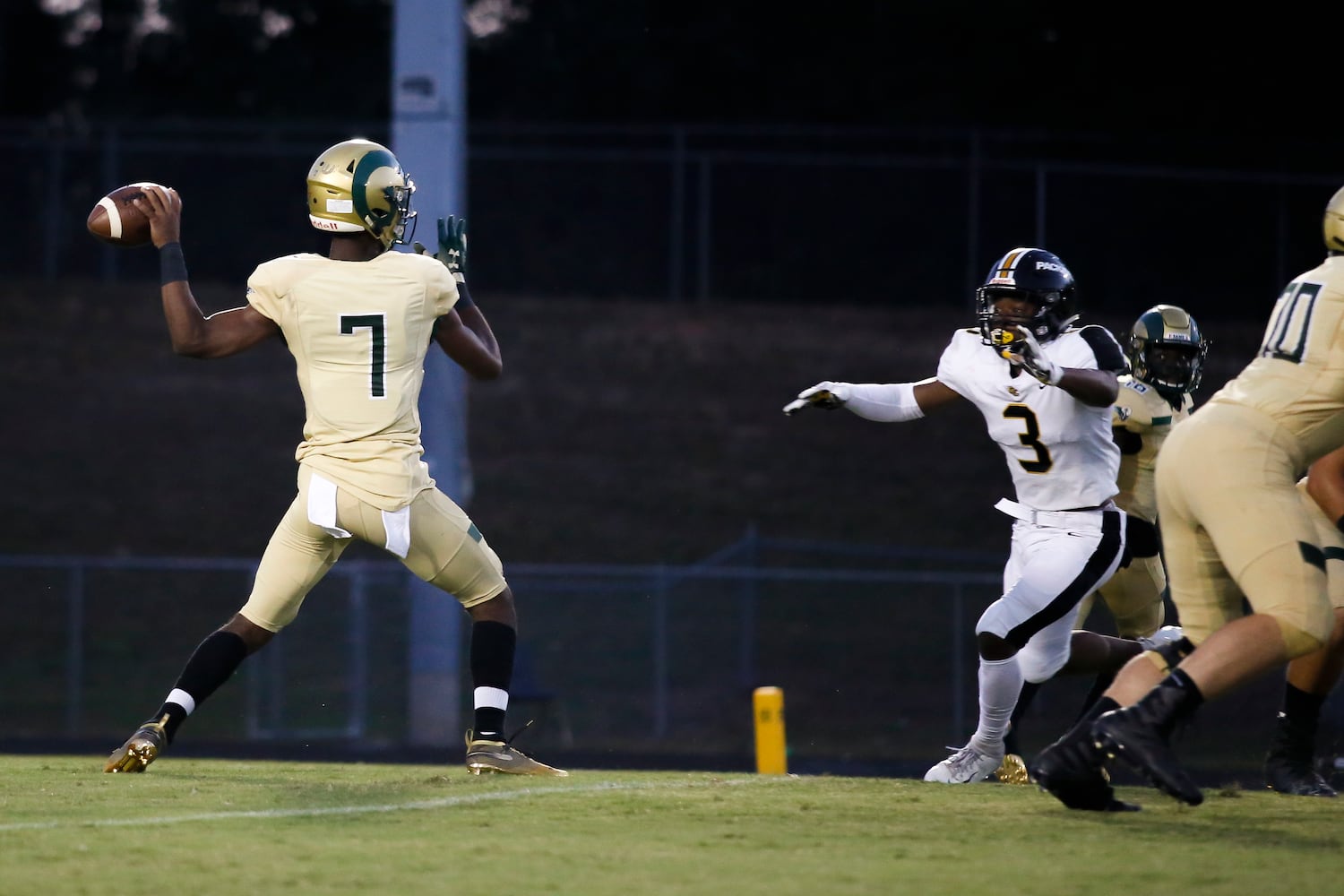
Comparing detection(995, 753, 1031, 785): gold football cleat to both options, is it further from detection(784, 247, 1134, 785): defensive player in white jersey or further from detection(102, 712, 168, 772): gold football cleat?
detection(102, 712, 168, 772): gold football cleat

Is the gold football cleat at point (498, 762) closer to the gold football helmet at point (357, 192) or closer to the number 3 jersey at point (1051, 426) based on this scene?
the gold football helmet at point (357, 192)

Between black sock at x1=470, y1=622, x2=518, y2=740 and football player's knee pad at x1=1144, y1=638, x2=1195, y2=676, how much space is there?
6.98 feet

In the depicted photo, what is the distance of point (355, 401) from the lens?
19.7 ft

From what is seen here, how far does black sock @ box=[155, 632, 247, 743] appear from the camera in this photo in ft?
20.1

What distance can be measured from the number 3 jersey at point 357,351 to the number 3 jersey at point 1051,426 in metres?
2.08

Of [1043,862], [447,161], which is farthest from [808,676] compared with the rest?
[1043,862]

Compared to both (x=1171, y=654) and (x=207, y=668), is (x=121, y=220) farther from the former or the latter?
(x=1171, y=654)

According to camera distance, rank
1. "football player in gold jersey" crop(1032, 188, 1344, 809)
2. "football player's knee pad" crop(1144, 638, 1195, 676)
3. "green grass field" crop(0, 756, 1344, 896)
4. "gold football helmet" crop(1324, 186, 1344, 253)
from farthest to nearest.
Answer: "gold football helmet" crop(1324, 186, 1344, 253) → "football player's knee pad" crop(1144, 638, 1195, 676) → "football player in gold jersey" crop(1032, 188, 1344, 809) → "green grass field" crop(0, 756, 1344, 896)

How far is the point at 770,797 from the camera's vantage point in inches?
220

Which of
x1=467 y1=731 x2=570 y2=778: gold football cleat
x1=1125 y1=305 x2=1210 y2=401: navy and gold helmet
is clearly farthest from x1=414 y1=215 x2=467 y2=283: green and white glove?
x1=1125 y1=305 x2=1210 y2=401: navy and gold helmet

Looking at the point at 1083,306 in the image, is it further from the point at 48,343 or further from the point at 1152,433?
the point at 1152,433

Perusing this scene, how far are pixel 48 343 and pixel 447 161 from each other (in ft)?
40.1

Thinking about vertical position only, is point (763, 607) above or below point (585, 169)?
below

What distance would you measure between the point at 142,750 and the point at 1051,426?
11.0ft
